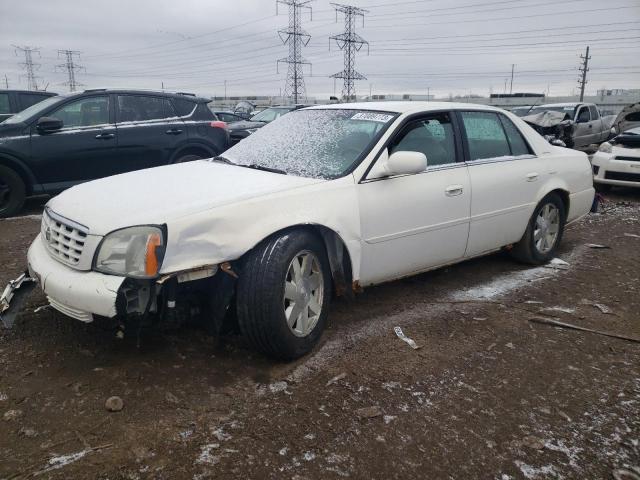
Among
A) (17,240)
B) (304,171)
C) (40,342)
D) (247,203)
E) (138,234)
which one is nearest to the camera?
(138,234)

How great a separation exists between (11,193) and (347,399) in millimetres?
5794

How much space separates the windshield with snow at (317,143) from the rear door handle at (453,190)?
0.67 m

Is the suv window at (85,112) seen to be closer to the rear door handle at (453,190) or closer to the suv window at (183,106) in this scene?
the suv window at (183,106)

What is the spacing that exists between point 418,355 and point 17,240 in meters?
4.53

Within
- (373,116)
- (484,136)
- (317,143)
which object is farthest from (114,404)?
(484,136)

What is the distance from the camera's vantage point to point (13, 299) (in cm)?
305

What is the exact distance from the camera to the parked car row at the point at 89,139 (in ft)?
21.4

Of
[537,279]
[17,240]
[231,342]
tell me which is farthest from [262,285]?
[17,240]

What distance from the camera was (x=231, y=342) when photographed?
323 centimetres

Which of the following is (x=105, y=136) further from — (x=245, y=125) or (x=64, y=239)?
(x=245, y=125)

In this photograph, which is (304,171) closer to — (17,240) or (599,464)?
(599,464)

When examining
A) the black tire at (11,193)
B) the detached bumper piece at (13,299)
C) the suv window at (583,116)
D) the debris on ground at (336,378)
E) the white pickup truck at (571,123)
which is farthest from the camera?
the suv window at (583,116)

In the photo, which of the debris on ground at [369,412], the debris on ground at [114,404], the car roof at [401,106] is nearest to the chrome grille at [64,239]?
the debris on ground at [114,404]

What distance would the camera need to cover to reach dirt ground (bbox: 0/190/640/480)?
86.6 inches
